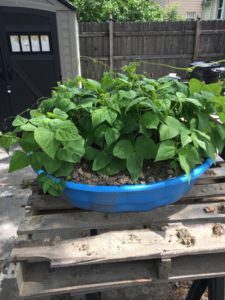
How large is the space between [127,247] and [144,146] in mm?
381

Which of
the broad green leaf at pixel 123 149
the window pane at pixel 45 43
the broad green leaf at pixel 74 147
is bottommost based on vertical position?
the broad green leaf at pixel 123 149

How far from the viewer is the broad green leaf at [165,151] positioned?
3.53 feet

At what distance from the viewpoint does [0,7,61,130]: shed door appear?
4.12 m

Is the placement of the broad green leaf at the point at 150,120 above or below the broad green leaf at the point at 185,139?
above

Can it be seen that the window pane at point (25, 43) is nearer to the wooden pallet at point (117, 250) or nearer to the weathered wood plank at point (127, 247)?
the wooden pallet at point (117, 250)

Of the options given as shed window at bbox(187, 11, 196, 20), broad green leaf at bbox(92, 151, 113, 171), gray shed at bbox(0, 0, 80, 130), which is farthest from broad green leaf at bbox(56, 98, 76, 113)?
shed window at bbox(187, 11, 196, 20)

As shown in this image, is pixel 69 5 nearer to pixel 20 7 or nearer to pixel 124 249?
pixel 20 7

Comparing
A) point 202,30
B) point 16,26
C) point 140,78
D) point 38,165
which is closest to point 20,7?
point 16,26

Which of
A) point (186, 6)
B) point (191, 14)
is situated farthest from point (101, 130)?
point (191, 14)

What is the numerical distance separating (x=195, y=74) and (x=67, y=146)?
5.90 meters

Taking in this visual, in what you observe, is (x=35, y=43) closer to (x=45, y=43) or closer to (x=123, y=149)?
(x=45, y=43)

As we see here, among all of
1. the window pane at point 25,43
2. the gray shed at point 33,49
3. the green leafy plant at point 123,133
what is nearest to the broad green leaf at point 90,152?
the green leafy plant at point 123,133

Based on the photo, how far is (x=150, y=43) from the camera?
7891mm

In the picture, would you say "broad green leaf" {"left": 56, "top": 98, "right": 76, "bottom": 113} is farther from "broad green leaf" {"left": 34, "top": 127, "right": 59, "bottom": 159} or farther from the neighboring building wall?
the neighboring building wall
